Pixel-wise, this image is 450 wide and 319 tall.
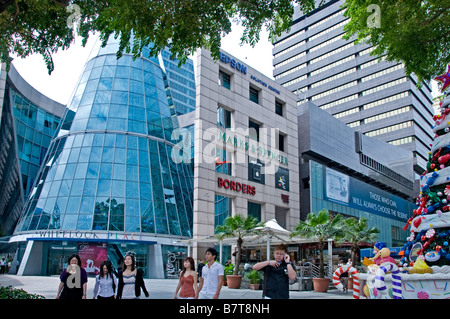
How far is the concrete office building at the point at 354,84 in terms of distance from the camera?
8469cm

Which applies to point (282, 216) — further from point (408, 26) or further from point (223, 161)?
point (408, 26)

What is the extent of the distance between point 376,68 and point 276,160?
61.6 m

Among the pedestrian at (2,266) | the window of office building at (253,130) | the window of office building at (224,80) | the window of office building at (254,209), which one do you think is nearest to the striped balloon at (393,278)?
the window of office building at (253,130)

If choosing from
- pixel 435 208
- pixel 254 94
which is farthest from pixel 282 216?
pixel 435 208

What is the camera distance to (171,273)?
3142 centimetres

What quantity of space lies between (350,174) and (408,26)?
148 ft

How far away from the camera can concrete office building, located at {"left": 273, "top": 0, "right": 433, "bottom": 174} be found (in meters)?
84.7

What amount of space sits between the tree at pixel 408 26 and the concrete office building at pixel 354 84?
70945mm

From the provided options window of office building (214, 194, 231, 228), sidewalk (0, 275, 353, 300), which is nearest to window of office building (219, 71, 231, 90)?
window of office building (214, 194, 231, 228)

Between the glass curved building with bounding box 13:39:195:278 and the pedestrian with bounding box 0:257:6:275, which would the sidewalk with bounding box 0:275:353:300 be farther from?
the pedestrian with bounding box 0:257:6:275

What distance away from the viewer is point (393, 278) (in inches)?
284

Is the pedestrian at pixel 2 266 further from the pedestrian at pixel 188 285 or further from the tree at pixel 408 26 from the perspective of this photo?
the tree at pixel 408 26

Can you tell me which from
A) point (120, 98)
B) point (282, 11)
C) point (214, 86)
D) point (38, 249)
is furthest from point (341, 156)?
point (282, 11)

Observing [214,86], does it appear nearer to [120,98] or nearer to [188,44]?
[120,98]
